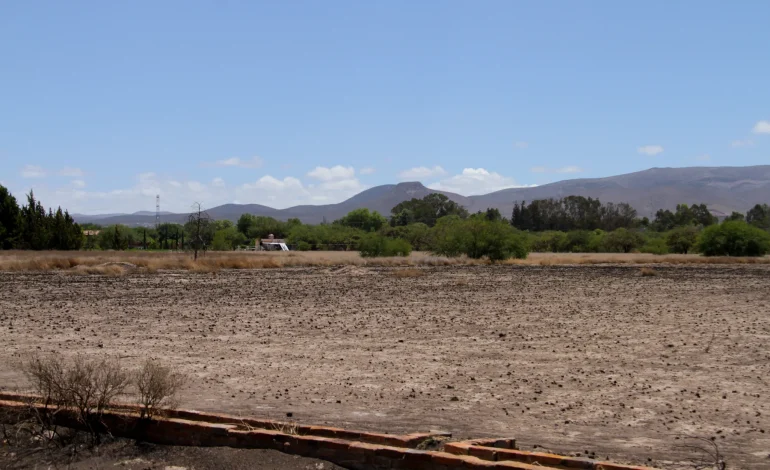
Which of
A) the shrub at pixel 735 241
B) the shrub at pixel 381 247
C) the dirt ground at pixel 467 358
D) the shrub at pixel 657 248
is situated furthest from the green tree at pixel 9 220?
the shrub at pixel 657 248

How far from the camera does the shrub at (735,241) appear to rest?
257ft

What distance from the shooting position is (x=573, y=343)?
15.4m

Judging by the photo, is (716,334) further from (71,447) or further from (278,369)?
(71,447)

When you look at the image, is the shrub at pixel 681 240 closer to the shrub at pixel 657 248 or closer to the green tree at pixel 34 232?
the shrub at pixel 657 248

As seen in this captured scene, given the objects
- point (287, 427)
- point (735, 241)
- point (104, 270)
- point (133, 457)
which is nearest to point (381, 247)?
point (735, 241)

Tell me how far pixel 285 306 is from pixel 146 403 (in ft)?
51.5

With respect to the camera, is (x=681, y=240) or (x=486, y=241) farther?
(x=681, y=240)

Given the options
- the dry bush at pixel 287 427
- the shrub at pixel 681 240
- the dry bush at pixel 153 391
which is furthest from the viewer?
the shrub at pixel 681 240

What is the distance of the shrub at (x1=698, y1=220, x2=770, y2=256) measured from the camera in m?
78.3

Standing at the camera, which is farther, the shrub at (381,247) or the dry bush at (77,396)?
the shrub at (381,247)

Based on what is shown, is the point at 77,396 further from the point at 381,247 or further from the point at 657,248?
the point at 657,248

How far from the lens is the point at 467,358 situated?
13648 mm

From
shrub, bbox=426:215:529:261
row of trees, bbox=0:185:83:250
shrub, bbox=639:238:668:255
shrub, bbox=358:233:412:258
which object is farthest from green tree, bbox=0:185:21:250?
shrub, bbox=639:238:668:255

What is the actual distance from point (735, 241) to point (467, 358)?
74390mm
